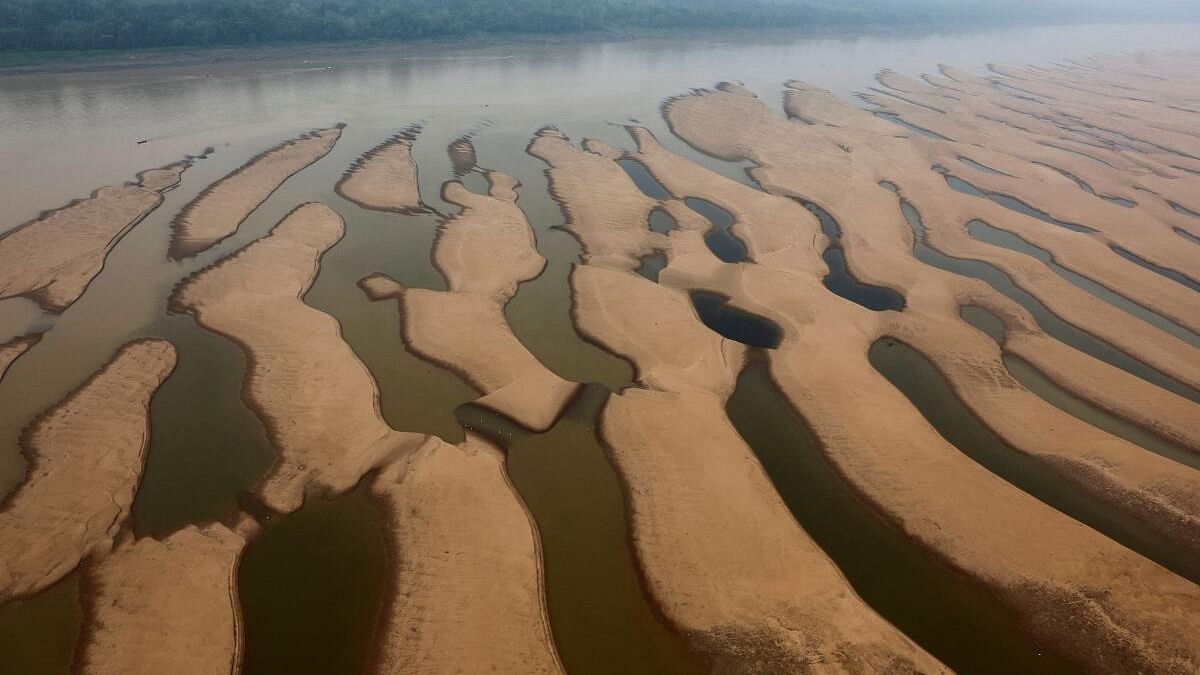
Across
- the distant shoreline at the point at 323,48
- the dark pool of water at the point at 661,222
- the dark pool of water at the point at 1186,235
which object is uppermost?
the distant shoreline at the point at 323,48

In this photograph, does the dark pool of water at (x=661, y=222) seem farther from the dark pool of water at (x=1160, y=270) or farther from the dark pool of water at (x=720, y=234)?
the dark pool of water at (x=1160, y=270)

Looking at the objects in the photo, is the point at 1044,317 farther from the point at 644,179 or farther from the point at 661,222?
the point at 644,179

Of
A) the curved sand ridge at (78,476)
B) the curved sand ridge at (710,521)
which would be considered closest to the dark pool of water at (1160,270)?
the curved sand ridge at (710,521)

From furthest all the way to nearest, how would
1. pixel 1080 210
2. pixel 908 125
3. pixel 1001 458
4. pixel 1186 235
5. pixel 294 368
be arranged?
1. pixel 908 125
2. pixel 1080 210
3. pixel 1186 235
4. pixel 294 368
5. pixel 1001 458

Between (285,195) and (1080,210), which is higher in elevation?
(1080,210)

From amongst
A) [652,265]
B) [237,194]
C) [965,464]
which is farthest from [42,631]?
[237,194]

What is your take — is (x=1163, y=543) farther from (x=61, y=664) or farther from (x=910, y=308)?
(x=61, y=664)

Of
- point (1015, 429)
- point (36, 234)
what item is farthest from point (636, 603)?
point (36, 234)
